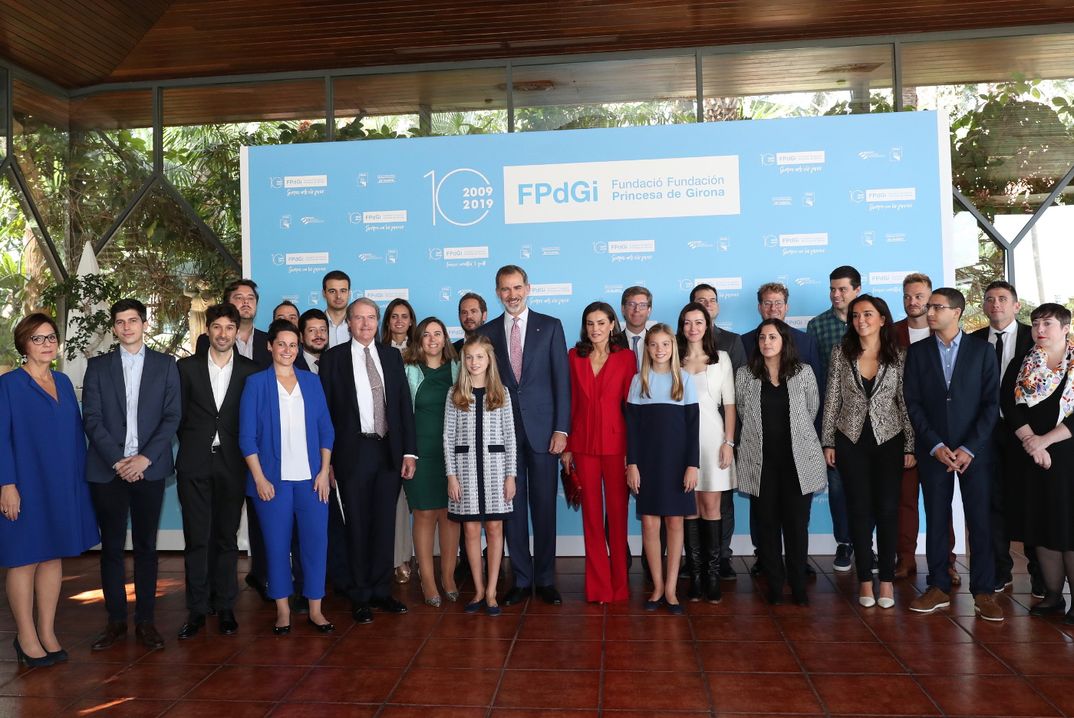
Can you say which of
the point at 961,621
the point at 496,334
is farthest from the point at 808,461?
the point at 496,334

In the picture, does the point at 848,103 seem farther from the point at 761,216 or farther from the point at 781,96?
the point at 761,216

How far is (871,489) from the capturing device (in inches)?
172

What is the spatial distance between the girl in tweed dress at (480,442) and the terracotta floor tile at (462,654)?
49cm

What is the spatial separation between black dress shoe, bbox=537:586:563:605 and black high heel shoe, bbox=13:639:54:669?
97.1 inches

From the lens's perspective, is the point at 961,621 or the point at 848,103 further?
the point at 848,103

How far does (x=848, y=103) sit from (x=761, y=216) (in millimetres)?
1725

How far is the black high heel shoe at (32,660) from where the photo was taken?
12.5ft

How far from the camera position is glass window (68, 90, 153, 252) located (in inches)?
297

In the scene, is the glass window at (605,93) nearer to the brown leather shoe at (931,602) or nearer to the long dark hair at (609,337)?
the long dark hair at (609,337)

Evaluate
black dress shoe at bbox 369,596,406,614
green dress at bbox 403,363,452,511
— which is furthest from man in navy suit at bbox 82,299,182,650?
green dress at bbox 403,363,452,511

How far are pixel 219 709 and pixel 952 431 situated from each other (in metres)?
3.67

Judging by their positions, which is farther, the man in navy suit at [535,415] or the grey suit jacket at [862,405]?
the man in navy suit at [535,415]

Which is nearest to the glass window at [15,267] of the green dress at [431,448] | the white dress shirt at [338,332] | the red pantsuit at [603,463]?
the white dress shirt at [338,332]

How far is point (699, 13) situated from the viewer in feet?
20.9
